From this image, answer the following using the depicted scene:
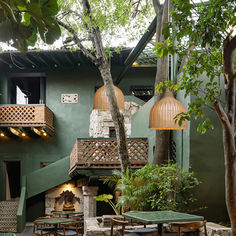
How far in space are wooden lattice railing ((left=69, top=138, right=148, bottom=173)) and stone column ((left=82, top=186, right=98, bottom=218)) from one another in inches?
49.6

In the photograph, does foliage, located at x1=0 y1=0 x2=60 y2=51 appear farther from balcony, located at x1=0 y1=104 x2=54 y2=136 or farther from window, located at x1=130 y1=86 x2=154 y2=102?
window, located at x1=130 y1=86 x2=154 y2=102

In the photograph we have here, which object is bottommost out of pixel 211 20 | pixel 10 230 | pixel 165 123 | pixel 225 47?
pixel 10 230

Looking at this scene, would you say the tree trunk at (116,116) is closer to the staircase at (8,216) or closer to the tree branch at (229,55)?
the tree branch at (229,55)

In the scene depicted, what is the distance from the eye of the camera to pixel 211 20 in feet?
11.2

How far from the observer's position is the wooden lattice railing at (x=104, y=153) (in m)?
11.2

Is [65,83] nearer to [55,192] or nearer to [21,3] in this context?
[55,192]

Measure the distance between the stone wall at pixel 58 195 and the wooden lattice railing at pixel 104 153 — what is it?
13.3ft

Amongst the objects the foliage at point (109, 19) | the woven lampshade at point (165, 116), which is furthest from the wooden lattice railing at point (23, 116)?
the woven lampshade at point (165, 116)

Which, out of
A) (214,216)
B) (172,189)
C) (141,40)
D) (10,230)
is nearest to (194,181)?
(172,189)

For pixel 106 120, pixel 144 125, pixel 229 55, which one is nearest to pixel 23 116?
pixel 106 120

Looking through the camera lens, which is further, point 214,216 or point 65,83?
point 65,83

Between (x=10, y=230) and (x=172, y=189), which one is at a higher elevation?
(x=172, y=189)

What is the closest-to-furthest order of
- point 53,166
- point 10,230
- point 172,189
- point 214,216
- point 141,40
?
point 172,189
point 214,216
point 141,40
point 10,230
point 53,166

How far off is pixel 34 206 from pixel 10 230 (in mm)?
1845
